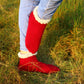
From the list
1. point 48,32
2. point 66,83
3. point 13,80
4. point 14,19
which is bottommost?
point 66,83

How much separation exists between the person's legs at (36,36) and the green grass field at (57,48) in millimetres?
53

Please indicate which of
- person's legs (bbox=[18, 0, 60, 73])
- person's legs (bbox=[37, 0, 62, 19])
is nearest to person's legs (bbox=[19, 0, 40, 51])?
person's legs (bbox=[18, 0, 60, 73])

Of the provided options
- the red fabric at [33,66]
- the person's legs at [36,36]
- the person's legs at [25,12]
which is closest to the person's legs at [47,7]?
the person's legs at [36,36]

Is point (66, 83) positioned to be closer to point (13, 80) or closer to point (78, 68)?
point (78, 68)

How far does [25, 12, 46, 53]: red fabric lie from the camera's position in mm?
1435

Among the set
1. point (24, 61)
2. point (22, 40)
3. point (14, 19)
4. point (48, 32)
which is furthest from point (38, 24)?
point (14, 19)

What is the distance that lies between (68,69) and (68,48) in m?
0.27

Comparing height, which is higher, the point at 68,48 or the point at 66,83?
the point at 68,48

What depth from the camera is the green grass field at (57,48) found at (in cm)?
147

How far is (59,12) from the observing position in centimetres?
214

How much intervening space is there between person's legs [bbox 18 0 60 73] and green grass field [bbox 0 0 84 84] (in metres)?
0.05

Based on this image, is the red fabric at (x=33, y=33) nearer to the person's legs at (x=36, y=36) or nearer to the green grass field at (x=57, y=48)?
the person's legs at (x=36, y=36)

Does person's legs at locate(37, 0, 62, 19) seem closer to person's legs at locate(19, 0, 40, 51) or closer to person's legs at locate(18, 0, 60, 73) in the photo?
person's legs at locate(18, 0, 60, 73)

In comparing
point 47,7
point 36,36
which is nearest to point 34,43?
point 36,36
